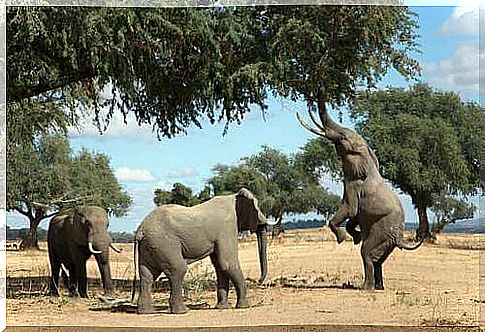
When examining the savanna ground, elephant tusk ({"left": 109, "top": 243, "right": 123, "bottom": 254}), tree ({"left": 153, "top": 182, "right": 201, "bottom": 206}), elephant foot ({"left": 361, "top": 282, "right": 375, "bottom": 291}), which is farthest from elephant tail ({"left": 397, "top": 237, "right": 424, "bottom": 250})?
elephant tusk ({"left": 109, "top": 243, "right": 123, "bottom": 254})

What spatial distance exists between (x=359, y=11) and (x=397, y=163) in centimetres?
120

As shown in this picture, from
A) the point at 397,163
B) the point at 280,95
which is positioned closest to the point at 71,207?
the point at 280,95

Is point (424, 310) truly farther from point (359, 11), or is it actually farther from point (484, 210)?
point (359, 11)

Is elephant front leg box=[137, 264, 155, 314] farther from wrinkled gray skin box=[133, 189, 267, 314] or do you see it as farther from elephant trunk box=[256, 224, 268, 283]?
elephant trunk box=[256, 224, 268, 283]

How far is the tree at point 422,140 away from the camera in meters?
7.04

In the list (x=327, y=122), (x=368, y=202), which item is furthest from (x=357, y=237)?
(x=327, y=122)

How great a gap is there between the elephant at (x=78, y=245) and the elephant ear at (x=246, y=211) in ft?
3.40

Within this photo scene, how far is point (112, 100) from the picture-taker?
7.42 m

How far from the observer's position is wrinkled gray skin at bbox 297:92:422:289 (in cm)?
691

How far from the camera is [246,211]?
21.8 feet

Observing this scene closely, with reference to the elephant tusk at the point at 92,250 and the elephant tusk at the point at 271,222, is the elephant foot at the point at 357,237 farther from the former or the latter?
the elephant tusk at the point at 92,250

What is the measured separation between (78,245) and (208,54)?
1.80 meters

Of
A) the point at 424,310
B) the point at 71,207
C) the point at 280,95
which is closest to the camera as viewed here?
the point at 424,310

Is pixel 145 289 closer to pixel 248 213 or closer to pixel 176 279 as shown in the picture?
pixel 176 279
